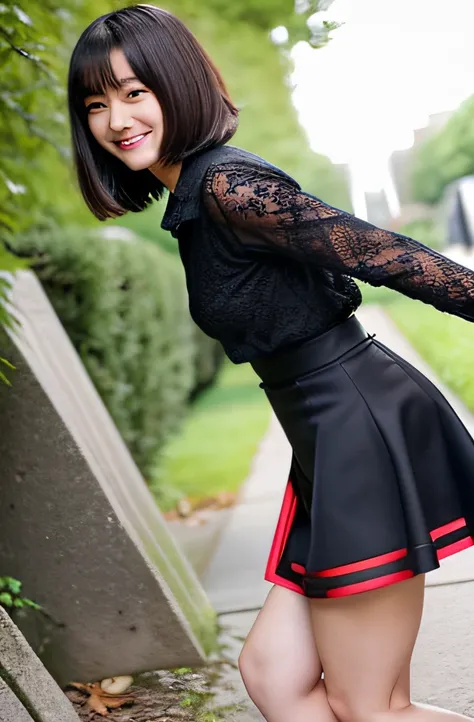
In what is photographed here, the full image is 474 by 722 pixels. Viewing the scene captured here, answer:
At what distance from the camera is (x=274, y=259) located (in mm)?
1645

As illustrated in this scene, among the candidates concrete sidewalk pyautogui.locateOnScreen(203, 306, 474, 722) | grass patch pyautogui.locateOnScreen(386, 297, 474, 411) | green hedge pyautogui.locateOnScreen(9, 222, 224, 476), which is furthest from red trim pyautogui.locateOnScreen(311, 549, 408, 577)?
grass patch pyautogui.locateOnScreen(386, 297, 474, 411)

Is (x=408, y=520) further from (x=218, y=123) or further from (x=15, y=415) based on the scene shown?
(x=15, y=415)

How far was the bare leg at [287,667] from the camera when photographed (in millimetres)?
1765

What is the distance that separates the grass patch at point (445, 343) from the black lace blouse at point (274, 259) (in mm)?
5045

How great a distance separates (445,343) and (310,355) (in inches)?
291

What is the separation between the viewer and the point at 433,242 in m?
11.2

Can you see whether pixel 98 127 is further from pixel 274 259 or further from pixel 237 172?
pixel 274 259

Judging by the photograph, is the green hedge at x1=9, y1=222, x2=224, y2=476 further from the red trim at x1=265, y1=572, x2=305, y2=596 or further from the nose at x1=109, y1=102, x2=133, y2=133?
the red trim at x1=265, y1=572, x2=305, y2=596

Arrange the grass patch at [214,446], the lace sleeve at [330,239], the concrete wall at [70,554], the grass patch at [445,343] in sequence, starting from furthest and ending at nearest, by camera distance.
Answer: the grass patch at [445,343]
the grass patch at [214,446]
the concrete wall at [70,554]
the lace sleeve at [330,239]

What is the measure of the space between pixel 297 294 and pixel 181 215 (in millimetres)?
263

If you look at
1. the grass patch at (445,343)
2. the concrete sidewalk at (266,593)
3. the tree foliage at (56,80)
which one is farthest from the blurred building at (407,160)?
the concrete sidewalk at (266,593)

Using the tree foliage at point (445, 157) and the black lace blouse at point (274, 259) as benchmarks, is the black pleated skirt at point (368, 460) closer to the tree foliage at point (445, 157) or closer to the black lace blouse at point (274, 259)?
the black lace blouse at point (274, 259)

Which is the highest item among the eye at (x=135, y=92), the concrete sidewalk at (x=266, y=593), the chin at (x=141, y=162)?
the eye at (x=135, y=92)

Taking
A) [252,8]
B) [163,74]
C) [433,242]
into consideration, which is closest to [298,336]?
[163,74]
